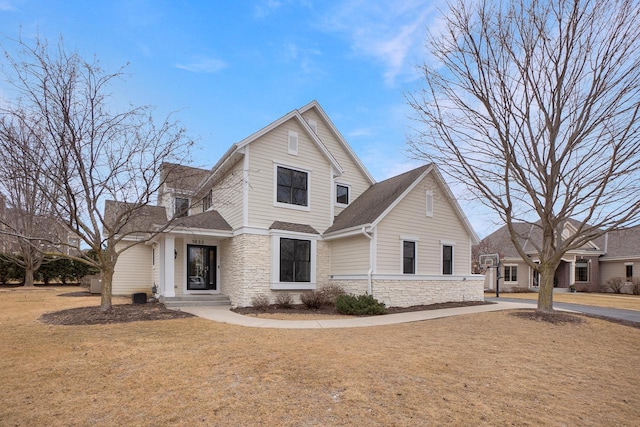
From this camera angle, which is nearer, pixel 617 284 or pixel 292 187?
pixel 292 187

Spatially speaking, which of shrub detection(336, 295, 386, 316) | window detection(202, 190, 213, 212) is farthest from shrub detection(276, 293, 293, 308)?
window detection(202, 190, 213, 212)

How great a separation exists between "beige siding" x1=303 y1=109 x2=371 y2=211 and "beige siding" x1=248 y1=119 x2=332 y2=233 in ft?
6.98

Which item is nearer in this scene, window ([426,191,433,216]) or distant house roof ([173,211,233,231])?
distant house roof ([173,211,233,231])

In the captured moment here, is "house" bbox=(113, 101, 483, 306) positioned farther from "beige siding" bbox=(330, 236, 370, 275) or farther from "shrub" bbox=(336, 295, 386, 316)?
"shrub" bbox=(336, 295, 386, 316)

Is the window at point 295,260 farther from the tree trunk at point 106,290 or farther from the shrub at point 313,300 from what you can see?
the tree trunk at point 106,290

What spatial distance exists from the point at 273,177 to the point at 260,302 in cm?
505

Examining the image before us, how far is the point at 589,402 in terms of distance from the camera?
5.18 m

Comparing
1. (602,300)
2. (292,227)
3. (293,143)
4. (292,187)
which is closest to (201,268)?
(292,227)

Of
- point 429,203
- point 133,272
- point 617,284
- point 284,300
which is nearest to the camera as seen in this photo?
point 284,300

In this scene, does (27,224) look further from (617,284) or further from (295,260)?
(617,284)

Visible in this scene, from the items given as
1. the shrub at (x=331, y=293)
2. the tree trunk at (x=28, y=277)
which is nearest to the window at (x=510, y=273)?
the shrub at (x=331, y=293)

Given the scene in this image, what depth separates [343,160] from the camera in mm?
19422

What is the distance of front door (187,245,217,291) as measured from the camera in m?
16.3

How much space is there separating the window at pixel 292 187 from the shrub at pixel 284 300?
153 inches
